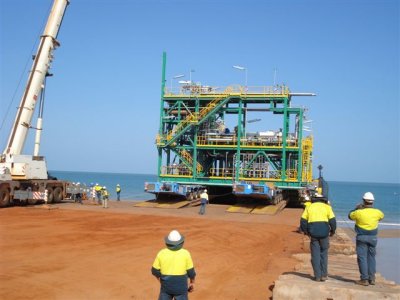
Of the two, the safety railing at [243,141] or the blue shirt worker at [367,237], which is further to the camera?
the safety railing at [243,141]

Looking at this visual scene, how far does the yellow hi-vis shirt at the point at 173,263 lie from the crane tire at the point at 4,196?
21.4 metres

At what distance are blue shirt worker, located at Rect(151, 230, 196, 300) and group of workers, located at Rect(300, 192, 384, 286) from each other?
3.22 m

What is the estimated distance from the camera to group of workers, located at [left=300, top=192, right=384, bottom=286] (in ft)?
26.4

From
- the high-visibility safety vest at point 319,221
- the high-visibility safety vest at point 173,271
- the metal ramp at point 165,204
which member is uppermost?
the high-visibility safety vest at point 319,221

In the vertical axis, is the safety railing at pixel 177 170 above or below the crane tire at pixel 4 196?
above

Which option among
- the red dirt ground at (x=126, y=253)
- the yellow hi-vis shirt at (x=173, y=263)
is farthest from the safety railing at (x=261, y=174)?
the yellow hi-vis shirt at (x=173, y=263)

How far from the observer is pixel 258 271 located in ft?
37.1

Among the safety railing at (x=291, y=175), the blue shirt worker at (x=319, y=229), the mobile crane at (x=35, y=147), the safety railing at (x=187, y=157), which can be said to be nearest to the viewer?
the blue shirt worker at (x=319, y=229)

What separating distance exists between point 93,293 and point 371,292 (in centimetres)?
503

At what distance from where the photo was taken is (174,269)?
5.93m

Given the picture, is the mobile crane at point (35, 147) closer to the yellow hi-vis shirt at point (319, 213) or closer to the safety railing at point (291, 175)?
the safety railing at point (291, 175)

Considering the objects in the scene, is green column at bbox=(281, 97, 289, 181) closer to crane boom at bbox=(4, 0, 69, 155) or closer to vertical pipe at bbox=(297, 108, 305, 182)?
vertical pipe at bbox=(297, 108, 305, 182)

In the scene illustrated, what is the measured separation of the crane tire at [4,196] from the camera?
24797 millimetres

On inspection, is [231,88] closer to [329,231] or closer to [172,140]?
[172,140]
